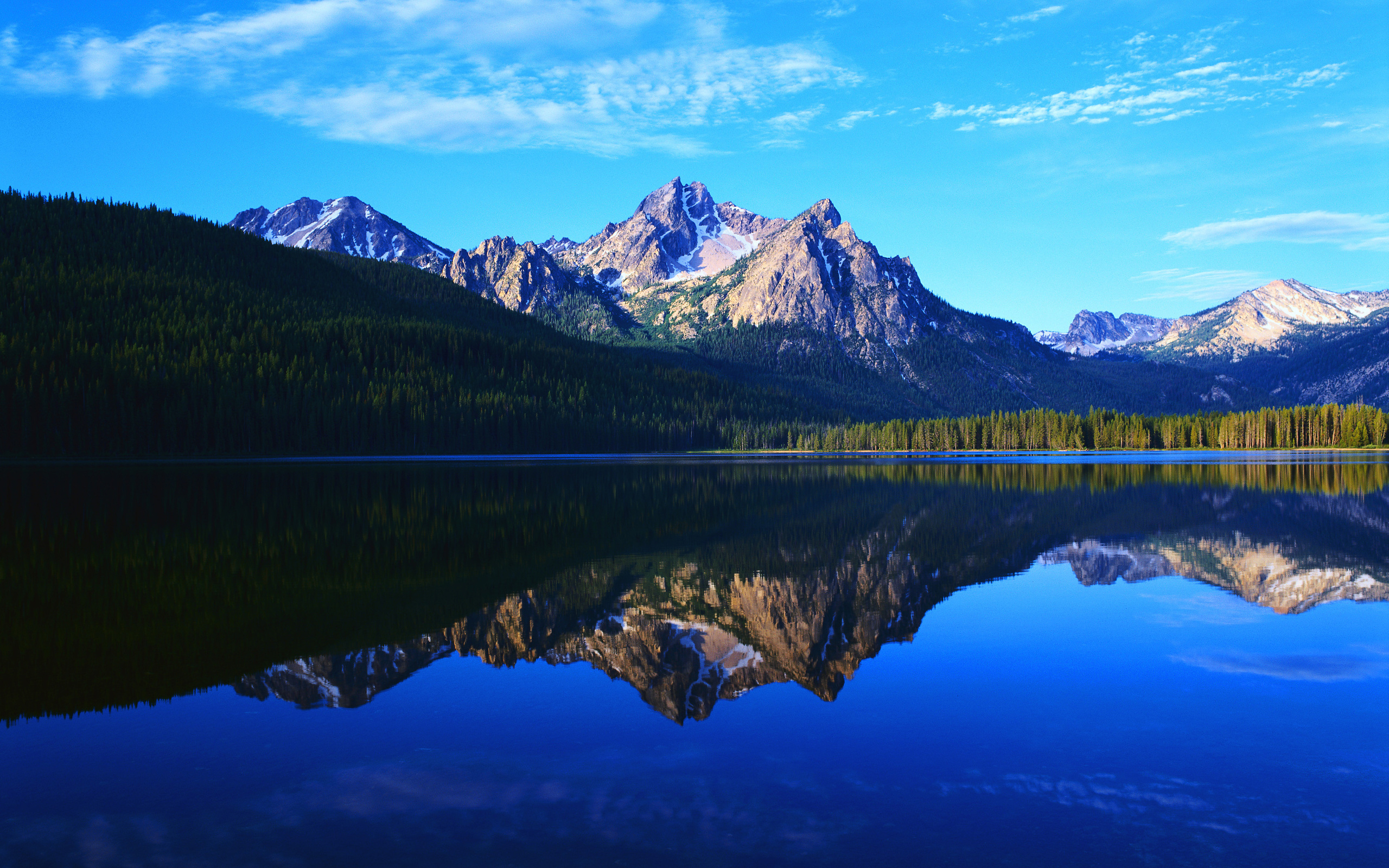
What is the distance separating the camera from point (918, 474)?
340ft

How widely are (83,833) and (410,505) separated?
49.1 meters

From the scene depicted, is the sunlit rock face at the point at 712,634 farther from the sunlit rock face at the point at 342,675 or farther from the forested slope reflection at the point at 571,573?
the sunlit rock face at the point at 342,675

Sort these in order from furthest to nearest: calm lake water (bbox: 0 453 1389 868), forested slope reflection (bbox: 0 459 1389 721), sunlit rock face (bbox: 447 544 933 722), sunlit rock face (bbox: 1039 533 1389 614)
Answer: sunlit rock face (bbox: 1039 533 1389 614) < forested slope reflection (bbox: 0 459 1389 721) < sunlit rock face (bbox: 447 544 933 722) < calm lake water (bbox: 0 453 1389 868)

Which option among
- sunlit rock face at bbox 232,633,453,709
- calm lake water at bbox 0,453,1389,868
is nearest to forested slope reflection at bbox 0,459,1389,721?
sunlit rock face at bbox 232,633,453,709

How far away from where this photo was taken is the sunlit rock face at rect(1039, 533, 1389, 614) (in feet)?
87.2

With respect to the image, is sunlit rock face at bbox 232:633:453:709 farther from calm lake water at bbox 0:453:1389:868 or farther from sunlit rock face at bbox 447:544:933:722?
sunlit rock face at bbox 447:544:933:722

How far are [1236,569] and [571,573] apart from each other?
24378mm

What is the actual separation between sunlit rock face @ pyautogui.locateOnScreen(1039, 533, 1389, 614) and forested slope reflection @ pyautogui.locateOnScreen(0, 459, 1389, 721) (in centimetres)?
16

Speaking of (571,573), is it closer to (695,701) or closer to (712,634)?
(712,634)

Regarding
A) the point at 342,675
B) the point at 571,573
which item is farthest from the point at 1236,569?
the point at 342,675

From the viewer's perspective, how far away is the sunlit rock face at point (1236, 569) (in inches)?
1047

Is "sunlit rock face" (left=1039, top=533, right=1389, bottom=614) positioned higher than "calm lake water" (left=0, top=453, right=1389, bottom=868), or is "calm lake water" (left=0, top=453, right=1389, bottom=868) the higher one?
"calm lake water" (left=0, top=453, right=1389, bottom=868)

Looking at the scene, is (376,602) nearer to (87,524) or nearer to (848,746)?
(848,746)

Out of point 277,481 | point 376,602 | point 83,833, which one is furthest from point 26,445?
point 83,833
